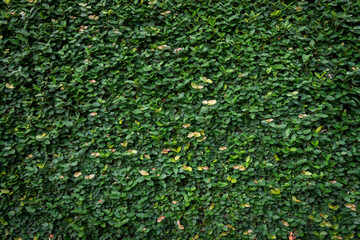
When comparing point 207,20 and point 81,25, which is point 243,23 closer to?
point 207,20

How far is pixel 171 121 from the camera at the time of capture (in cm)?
234

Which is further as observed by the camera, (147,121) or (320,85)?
(147,121)

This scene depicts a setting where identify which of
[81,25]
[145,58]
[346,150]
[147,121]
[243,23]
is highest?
[81,25]

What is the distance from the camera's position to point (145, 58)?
7.75ft

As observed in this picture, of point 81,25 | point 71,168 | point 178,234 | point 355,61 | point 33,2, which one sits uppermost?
point 33,2

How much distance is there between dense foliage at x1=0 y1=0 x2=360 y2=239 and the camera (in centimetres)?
227

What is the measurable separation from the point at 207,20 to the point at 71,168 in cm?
202

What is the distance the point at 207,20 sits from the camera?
230 cm

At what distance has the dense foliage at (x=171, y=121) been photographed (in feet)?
7.46

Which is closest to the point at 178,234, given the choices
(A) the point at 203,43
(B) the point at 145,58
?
(B) the point at 145,58

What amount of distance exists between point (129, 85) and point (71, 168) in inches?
40.5

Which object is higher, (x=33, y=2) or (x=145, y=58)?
(x=33, y=2)

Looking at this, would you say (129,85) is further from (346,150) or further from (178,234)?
(346,150)

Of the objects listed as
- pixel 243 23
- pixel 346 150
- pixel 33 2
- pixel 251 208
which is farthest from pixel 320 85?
pixel 33 2
